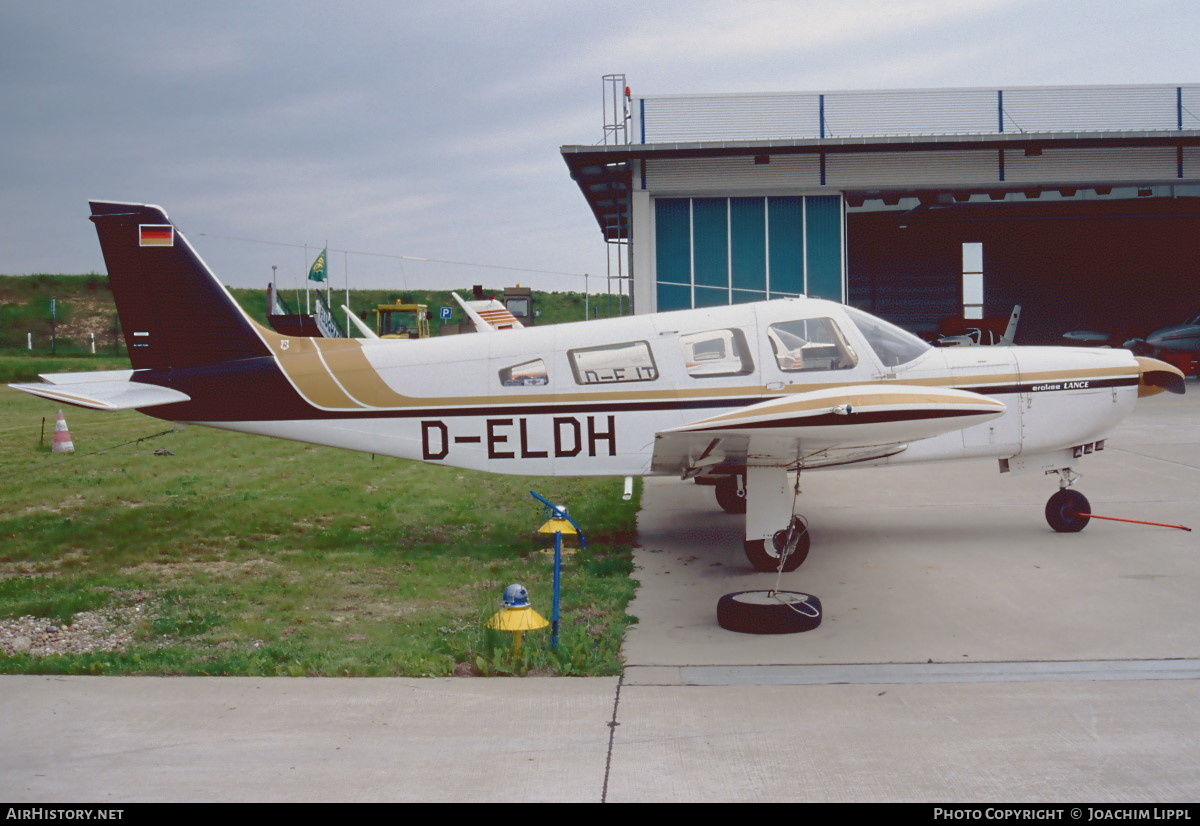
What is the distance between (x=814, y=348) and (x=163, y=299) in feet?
18.5

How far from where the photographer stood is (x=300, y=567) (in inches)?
335

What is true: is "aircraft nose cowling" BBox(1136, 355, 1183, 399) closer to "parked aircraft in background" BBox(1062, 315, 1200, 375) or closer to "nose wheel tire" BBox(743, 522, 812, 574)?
"nose wheel tire" BBox(743, 522, 812, 574)

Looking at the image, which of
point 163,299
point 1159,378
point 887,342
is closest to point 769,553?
point 887,342

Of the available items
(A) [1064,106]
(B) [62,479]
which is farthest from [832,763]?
(A) [1064,106]

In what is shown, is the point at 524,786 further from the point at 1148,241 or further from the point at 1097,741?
the point at 1148,241

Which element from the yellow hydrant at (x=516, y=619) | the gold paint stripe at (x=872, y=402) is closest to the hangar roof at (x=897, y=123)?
the gold paint stripe at (x=872, y=402)

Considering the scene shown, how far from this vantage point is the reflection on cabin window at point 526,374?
8555 millimetres

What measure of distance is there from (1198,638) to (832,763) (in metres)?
3.04

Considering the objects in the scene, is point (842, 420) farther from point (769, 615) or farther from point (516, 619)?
point (516, 619)

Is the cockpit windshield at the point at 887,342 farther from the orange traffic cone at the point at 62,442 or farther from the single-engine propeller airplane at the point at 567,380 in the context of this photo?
the orange traffic cone at the point at 62,442

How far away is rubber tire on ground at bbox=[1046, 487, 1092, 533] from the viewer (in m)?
9.08

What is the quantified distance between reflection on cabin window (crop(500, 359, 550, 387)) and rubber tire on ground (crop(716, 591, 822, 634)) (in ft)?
9.09

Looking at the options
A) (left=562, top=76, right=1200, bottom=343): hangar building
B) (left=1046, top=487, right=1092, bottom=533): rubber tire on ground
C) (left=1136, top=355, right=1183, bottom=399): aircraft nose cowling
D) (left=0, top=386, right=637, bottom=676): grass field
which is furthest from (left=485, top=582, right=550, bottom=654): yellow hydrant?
(left=562, top=76, right=1200, bottom=343): hangar building

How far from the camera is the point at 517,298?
128 feet
